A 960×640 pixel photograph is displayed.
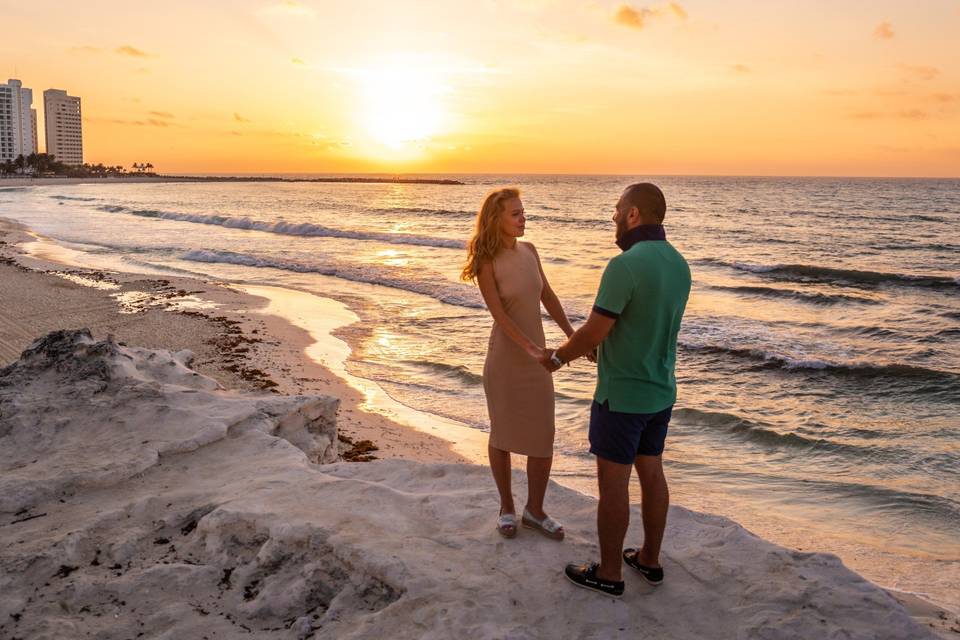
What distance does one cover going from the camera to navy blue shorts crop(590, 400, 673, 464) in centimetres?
322

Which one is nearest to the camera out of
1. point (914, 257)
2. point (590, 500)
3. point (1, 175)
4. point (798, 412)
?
point (590, 500)

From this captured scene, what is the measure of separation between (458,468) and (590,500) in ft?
3.19

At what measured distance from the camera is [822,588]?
130 inches

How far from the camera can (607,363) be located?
10.7ft

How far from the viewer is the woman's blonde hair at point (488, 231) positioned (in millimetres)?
3740

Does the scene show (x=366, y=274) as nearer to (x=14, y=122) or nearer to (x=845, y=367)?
(x=845, y=367)

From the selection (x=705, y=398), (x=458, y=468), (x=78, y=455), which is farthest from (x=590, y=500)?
(x=705, y=398)

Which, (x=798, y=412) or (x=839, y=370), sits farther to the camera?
(x=839, y=370)

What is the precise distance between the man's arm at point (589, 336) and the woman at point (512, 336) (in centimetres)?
40

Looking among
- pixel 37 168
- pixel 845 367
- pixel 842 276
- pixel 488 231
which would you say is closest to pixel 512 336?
pixel 488 231

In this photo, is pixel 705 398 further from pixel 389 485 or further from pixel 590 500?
pixel 389 485

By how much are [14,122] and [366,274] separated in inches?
7925

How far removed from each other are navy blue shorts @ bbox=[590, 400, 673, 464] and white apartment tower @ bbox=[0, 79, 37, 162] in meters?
207

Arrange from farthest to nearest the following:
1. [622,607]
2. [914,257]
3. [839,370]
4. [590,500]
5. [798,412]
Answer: [914,257] → [839,370] → [798,412] → [590,500] → [622,607]
